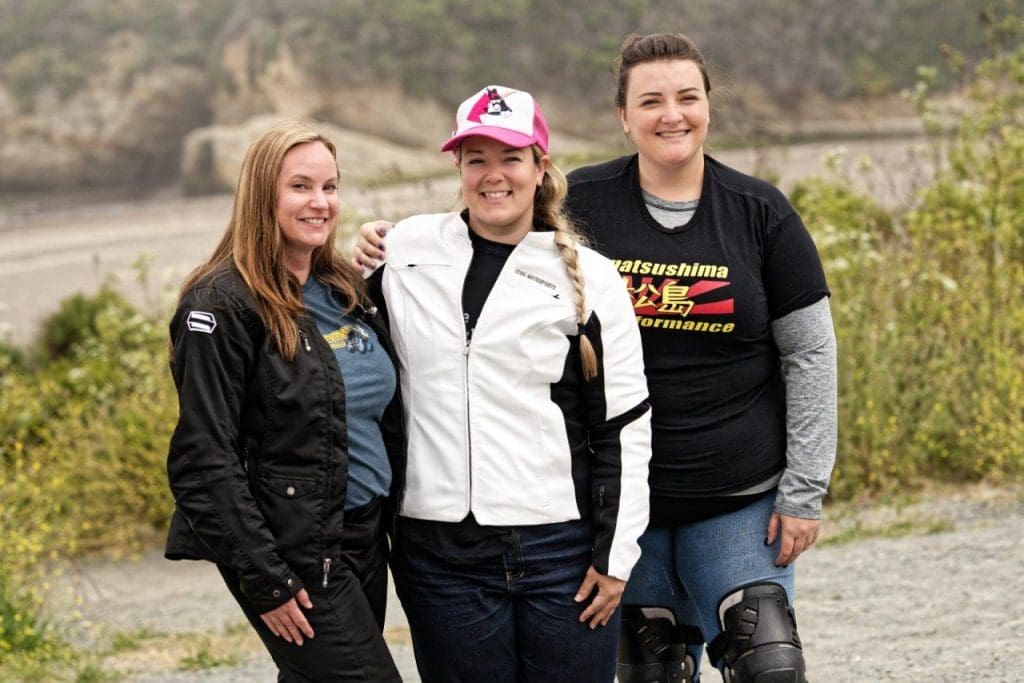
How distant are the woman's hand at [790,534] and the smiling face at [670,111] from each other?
888 millimetres

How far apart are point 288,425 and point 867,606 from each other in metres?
3.70

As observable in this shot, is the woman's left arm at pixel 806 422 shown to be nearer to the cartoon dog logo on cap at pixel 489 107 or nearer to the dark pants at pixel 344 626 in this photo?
the cartoon dog logo on cap at pixel 489 107

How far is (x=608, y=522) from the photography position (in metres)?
3.08

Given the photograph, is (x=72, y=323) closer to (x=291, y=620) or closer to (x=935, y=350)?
(x=935, y=350)

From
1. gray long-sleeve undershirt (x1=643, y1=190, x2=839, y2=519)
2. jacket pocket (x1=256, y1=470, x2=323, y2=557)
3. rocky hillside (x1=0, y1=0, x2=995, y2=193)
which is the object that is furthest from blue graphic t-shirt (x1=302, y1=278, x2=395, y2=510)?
rocky hillside (x1=0, y1=0, x2=995, y2=193)

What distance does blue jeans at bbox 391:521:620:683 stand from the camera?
3.08m

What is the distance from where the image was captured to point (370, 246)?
3303 mm

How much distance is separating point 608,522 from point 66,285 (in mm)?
18275

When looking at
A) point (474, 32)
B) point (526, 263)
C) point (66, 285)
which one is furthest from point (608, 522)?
point (474, 32)

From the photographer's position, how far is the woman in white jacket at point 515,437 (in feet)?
10.0

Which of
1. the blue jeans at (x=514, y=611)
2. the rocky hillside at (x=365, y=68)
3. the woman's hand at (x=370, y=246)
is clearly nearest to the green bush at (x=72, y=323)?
the woman's hand at (x=370, y=246)

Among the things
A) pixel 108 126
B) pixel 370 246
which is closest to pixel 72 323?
pixel 370 246

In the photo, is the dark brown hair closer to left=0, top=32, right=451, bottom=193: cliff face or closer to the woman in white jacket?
the woman in white jacket

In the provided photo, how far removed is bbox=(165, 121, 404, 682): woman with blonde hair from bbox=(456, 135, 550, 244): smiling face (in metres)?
0.31
